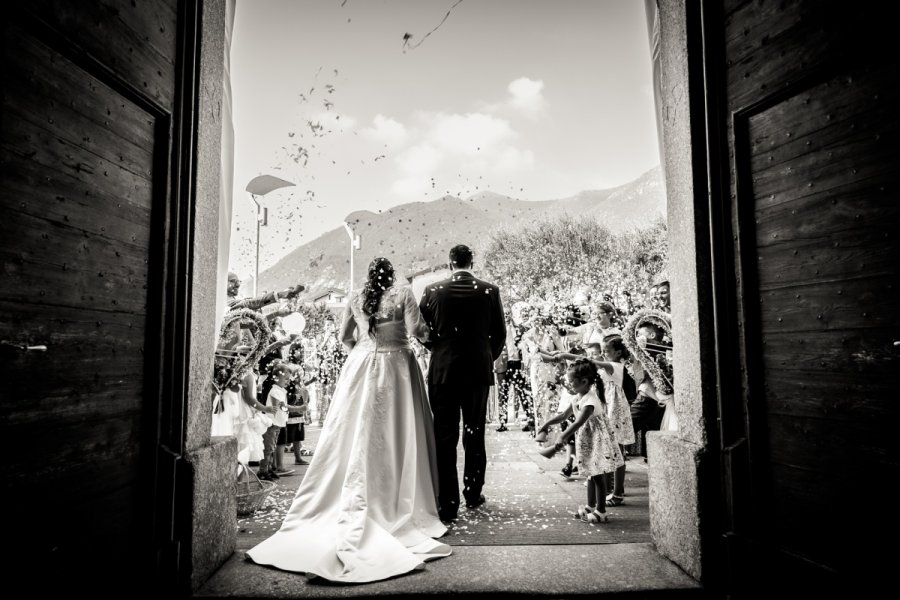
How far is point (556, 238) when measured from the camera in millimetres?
37281

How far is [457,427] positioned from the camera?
454 cm

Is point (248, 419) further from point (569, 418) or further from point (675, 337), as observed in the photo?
point (675, 337)

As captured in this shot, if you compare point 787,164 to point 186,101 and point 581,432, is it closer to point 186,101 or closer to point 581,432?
point 581,432

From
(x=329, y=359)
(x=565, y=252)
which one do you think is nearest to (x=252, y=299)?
(x=329, y=359)

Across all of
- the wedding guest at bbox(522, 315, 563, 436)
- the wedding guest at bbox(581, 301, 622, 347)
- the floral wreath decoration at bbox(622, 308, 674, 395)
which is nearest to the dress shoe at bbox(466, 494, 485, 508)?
the floral wreath decoration at bbox(622, 308, 674, 395)

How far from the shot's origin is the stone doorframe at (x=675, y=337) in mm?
2971

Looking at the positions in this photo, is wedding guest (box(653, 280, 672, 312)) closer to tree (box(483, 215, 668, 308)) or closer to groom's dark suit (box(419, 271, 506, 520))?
groom's dark suit (box(419, 271, 506, 520))

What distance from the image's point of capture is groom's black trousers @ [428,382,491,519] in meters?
4.44

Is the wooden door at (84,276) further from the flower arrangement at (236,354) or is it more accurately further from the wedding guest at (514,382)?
the wedding guest at (514,382)

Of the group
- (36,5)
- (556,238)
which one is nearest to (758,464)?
(36,5)

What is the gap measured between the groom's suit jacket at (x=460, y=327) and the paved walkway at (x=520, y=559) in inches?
47.5

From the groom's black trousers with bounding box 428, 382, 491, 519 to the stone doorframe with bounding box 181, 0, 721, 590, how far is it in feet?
5.19

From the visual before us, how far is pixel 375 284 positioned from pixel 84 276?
2342mm

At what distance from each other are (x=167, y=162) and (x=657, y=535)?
375cm
